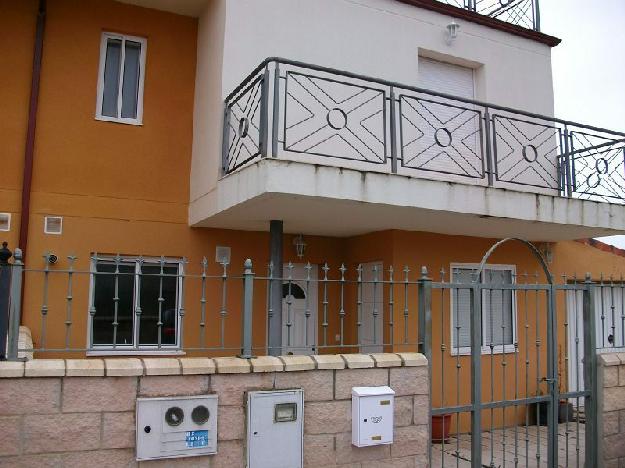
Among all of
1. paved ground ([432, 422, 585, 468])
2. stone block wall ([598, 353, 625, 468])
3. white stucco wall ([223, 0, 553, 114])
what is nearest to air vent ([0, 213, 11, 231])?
white stucco wall ([223, 0, 553, 114])

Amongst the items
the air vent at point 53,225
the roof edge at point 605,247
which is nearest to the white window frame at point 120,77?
the air vent at point 53,225

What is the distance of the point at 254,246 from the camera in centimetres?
870

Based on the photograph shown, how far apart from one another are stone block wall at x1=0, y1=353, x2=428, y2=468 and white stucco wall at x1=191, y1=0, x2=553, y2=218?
334 centimetres

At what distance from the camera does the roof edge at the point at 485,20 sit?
9047mm

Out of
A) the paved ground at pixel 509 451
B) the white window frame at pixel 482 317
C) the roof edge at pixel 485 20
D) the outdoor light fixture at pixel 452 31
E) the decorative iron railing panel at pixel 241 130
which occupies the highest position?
the roof edge at pixel 485 20

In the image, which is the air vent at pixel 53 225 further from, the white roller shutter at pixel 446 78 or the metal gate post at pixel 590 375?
the metal gate post at pixel 590 375

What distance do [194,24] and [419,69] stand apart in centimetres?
348

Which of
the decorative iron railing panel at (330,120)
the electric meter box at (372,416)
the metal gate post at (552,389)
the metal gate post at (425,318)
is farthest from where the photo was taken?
the decorative iron railing panel at (330,120)

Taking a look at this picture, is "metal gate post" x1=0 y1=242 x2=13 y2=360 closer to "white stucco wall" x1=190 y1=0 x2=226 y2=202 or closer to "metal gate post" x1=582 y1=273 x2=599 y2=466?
"white stucco wall" x1=190 y1=0 x2=226 y2=202

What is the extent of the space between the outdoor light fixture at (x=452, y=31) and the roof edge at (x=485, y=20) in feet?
0.87

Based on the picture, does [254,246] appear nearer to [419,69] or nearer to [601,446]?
[419,69]

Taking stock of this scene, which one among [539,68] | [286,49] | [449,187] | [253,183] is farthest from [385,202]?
[539,68]

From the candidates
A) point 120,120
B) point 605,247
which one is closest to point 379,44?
point 120,120

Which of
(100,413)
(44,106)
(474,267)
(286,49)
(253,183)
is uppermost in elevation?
(286,49)
